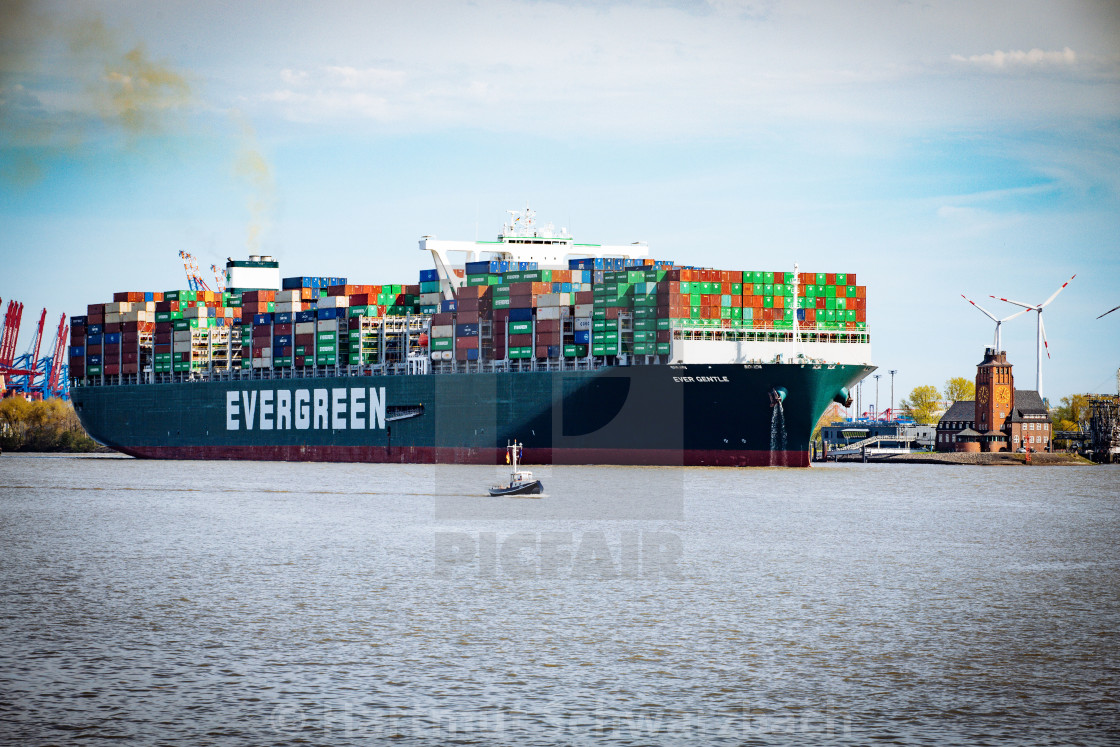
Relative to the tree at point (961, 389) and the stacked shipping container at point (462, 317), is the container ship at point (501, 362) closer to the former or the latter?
the stacked shipping container at point (462, 317)

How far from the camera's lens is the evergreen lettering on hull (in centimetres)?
Result: 7156

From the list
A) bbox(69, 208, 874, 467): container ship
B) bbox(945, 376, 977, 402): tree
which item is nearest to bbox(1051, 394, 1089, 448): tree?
bbox(945, 376, 977, 402): tree

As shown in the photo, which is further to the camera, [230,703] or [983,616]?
[983,616]

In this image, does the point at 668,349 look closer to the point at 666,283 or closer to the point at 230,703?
the point at 666,283

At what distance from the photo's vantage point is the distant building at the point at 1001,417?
4562 inches

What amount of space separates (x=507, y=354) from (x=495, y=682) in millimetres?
46568

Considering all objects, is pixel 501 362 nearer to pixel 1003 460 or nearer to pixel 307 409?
pixel 307 409

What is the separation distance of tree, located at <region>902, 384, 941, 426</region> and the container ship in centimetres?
9277

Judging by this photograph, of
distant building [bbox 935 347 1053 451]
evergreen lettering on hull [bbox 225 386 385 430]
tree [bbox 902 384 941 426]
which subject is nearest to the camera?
evergreen lettering on hull [bbox 225 386 385 430]

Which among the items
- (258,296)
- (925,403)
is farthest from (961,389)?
(258,296)

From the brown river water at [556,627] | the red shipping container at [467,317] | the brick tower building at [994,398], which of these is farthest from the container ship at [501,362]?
the brick tower building at [994,398]

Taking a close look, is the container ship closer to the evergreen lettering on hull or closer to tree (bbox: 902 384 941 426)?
the evergreen lettering on hull

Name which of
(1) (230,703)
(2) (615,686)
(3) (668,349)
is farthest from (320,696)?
(3) (668,349)

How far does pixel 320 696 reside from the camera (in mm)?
16750
